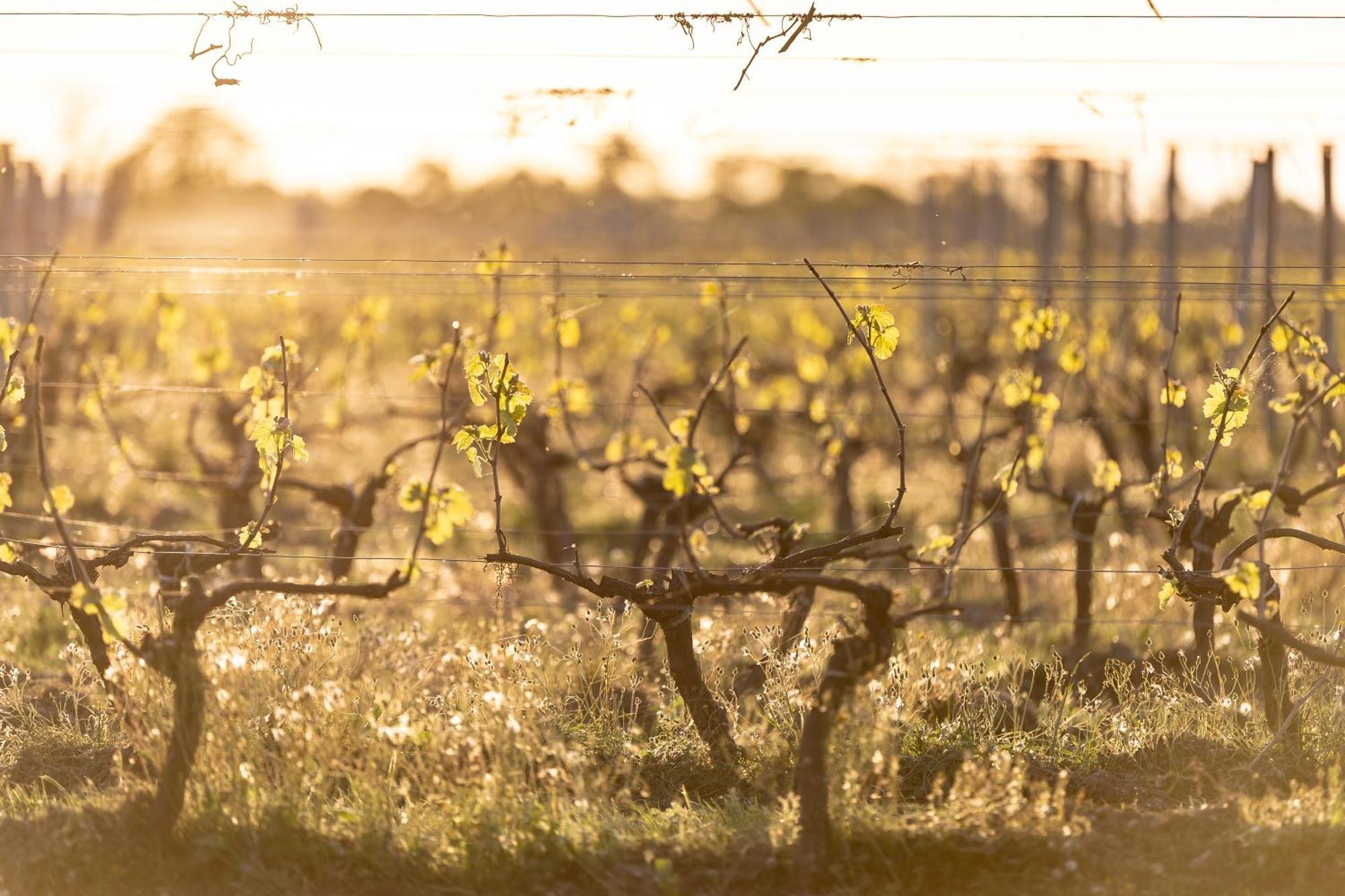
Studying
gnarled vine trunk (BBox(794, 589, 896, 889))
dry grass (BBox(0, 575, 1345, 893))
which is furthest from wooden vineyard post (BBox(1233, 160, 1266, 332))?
gnarled vine trunk (BBox(794, 589, 896, 889))

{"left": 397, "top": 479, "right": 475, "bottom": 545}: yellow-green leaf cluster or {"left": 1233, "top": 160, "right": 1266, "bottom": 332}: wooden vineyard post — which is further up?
{"left": 1233, "top": 160, "right": 1266, "bottom": 332}: wooden vineyard post

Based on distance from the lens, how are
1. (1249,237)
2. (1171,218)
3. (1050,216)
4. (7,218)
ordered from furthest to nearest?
1. (1050,216)
2. (1171,218)
3. (1249,237)
4. (7,218)

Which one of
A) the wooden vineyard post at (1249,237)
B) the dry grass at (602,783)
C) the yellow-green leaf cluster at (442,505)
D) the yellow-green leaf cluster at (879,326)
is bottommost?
the dry grass at (602,783)

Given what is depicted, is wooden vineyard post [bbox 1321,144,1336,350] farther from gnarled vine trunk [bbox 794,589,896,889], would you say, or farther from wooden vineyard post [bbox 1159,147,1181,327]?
gnarled vine trunk [bbox 794,589,896,889]

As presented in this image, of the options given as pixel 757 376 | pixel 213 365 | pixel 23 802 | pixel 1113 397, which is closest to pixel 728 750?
pixel 23 802

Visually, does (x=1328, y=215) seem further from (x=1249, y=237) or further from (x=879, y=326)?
(x=879, y=326)

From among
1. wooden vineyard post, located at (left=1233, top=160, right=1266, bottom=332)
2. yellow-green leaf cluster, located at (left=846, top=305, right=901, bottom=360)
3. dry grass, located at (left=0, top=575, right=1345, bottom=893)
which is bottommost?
dry grass, located at (left=0, top=575, right=1345, bottom=893)

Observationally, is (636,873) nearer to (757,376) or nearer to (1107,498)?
(1107,498)

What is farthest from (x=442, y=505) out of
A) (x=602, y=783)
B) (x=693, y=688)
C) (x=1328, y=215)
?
(x=1328, y=215)

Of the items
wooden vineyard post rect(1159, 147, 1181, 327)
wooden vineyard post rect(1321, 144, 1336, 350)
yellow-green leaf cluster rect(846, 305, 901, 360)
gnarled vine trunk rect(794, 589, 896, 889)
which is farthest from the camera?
wooden vineyard post rect(1159, 147, 1181, 327)

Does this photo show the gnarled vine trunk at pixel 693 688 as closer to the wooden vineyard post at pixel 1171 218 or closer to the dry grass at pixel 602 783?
the dry grass at pixel 602 783

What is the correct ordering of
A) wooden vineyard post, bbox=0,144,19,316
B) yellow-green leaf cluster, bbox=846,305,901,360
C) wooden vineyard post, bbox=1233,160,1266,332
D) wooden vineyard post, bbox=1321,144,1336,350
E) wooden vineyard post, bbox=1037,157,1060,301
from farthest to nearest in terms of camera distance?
wooden vineyard post, bbox=1037,157,1060,301
wooden vineyard post, bbox=1233,160,1266,332
wooden vineyard post, bbox=1321,144,1336,350
wooden vineyard post, bbox=0,144,19,316
yellow-green leaf cluster, bbox=846,305,901,360

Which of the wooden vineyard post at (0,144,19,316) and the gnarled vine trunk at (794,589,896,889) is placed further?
the wooden vineyard post at (0,144,19,316)

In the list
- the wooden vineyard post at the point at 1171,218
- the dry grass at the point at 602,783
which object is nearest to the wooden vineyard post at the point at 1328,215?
the wooden vineyard post at the point at 1171,218
